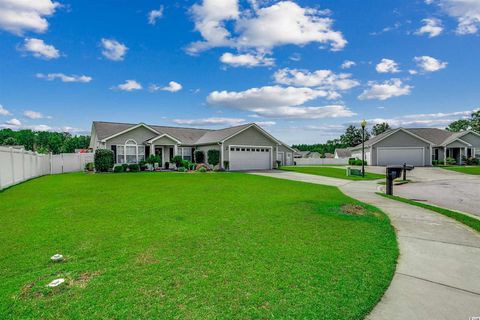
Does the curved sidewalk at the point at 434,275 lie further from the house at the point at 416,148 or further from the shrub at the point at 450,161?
the shrub at the point at 450,161

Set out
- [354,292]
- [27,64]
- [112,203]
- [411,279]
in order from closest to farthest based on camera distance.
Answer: [354,292] → [411,279] → [112,203] → [27,64]

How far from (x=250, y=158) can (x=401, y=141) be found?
70.2 ft

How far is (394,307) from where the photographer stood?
302 centimetres

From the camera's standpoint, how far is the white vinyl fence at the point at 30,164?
1384cm

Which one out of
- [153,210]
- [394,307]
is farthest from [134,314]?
[153,210]

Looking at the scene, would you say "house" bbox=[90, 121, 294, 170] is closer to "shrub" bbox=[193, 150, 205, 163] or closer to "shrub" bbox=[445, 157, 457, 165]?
"shrub" bbox=[193, 150, 205, 163]

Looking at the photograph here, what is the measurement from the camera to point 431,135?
39438 mm

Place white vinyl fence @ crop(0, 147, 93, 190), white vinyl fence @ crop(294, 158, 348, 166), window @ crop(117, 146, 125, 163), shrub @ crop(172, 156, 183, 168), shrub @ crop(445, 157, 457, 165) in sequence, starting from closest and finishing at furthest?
white vinyl fence @ crop(0, 147, 93, 190) < window @ crop(117, 146, 125, 163) < shrub @ crop(172, 156, 183, 168) < shrub @ crop(445, 157, 457, 165) < white vinyl fence @ crop(294, 158, 348, 166)

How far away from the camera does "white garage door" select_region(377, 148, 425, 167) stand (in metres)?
35.0

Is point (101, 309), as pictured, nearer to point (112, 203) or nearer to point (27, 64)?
point (112, 203)

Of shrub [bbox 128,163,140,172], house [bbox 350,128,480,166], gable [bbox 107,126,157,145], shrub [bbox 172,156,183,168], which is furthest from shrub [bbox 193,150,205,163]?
house [bbox 350,128,480,166]

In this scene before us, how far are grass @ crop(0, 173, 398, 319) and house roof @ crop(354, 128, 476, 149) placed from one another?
32978 millimetres

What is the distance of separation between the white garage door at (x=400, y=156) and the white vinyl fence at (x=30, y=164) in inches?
1391

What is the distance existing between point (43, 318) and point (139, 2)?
16.1m
